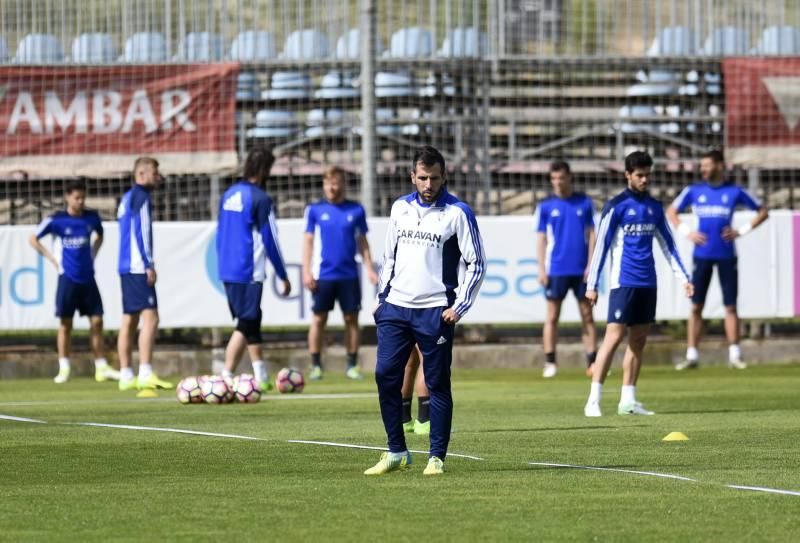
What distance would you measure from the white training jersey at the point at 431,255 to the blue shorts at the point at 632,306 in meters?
4.39

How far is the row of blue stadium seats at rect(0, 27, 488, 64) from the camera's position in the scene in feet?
72.6

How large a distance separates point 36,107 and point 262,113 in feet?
10.2

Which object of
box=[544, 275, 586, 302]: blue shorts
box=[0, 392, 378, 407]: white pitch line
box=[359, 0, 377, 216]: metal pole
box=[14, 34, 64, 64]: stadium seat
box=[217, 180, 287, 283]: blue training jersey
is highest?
box=[14, 34, 64, 64]: stadium seat

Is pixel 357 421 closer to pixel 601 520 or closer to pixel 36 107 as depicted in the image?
pixel 601 520

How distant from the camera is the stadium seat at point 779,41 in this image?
898 inches

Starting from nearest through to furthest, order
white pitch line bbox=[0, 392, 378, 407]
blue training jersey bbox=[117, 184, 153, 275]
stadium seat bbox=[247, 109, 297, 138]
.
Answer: white pitch line bbox=[0, 392, 378, 407] < blue training jersey bbox=[117, 184, 153, 275] < stadium seat bbox=[247, 109, 297, 138]

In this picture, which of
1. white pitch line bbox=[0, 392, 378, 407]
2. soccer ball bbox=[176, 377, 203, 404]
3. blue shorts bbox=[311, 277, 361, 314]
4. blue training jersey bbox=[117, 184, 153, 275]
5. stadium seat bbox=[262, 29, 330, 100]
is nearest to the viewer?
soccer ball bbox=[176, 377, 203, 404]

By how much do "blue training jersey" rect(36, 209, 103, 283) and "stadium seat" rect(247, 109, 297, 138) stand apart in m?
4.48

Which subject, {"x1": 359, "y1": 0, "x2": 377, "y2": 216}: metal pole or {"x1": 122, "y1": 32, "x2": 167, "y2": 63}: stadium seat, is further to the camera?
{"x1": 122, "y1": 32, "x2": 167, "y2": 63}: stadium seat

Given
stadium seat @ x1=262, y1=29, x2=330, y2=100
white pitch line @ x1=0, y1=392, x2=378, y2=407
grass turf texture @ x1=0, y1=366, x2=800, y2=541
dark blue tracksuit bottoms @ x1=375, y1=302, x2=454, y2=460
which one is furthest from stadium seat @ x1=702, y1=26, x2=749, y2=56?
dark blue tracksuit bottoms @ x1=375, y1=302, x2=454, y2=460

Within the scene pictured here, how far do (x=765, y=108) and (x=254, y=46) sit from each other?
6953 mm

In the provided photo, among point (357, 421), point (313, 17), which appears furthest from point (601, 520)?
point (313, 17)

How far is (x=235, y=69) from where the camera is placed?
22.0 meters

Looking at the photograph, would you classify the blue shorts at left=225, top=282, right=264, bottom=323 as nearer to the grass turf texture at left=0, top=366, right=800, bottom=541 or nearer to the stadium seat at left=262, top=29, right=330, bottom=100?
the grass turf texture at left=0, top=366, right=800, bottom=541
